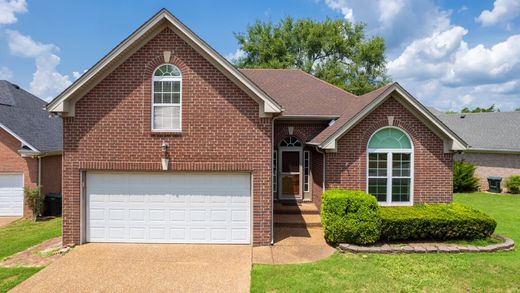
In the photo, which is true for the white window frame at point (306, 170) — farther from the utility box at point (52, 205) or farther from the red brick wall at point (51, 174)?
the red brick wall at point (51, 174)

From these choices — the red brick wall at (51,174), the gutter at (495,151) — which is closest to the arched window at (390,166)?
the gutter at (495,151)

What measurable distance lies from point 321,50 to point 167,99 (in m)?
29.7

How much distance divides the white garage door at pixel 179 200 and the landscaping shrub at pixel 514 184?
20561 mm

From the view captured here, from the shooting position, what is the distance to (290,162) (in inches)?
571

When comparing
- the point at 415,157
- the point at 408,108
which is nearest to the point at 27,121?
the point at 408,108

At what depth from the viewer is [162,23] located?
30.3 feet

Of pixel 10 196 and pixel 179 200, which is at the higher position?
pixel 179 200

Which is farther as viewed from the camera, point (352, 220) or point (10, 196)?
point (10, 196)

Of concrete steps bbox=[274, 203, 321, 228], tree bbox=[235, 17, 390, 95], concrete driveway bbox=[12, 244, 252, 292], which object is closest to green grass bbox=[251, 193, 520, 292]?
concrete driveway bbox=[12, 244, 252, 292]

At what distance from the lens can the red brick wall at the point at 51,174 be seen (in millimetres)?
15116

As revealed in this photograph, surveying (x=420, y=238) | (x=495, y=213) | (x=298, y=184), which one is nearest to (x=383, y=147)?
(x=420, y=238)

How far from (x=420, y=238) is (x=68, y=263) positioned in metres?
10.3

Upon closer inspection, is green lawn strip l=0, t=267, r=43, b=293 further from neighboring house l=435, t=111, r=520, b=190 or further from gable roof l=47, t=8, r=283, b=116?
neighboring house l=435, t=111, r=520, b=190

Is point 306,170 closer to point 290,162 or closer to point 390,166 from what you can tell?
point 290,162
